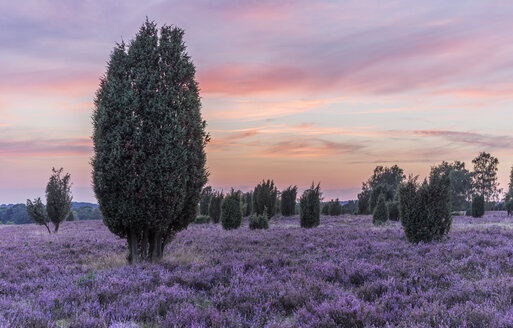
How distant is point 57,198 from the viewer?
27.6m

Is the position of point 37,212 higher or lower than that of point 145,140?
lower

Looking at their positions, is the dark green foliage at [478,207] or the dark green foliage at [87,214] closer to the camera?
the dark green foliage at [478,207]

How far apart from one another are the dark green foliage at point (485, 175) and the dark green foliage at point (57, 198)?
376ft

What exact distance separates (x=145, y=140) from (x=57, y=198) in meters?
22.7

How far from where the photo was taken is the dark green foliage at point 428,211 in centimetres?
1329

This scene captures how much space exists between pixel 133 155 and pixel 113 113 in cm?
151

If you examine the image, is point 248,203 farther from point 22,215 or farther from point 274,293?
Result: point 22,215

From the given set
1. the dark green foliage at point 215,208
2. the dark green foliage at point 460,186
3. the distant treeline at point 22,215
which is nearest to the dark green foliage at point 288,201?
the dark green foliage at point 215,208

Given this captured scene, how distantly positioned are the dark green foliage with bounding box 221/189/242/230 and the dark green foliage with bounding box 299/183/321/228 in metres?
5.03

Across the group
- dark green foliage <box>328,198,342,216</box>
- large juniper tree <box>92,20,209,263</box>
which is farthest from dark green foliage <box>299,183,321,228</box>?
dark green foliage <box>328,198,342,216</box>

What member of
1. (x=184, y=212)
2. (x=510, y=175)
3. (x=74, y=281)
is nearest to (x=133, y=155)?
(x=184, y=212)

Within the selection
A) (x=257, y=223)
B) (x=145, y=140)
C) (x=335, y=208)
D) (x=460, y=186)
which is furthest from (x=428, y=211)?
(x=460, y=186)

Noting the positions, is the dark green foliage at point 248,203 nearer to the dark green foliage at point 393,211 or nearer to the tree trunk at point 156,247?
the dark green foliage at point 393,211

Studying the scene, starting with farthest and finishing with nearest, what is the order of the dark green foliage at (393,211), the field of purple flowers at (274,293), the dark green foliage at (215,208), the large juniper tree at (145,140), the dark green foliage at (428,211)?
the dark green foliage at (215,208)
the dark green foliage at (393,211)
the dark green foliage at (428,211)
the large juniper tree at (145,140)
the field of purple flowers at (274,293)
